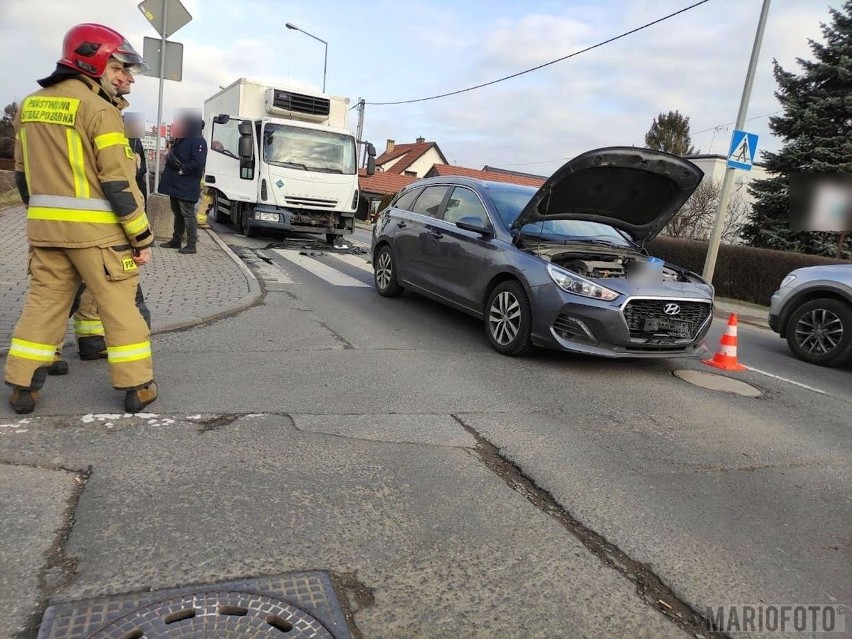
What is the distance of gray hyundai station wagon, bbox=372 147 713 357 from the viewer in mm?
5539

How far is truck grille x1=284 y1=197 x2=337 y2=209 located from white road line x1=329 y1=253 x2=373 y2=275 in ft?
3.95

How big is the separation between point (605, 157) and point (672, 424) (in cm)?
241

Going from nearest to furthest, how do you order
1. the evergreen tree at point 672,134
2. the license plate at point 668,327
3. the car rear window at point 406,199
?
1. the license plate at point 668,327
2. the car rear window at point 406,199
3. the evergreen tree at point 672,134

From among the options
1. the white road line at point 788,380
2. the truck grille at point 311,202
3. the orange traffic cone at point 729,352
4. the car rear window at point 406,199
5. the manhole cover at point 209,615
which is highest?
the car rear window at point 406,199

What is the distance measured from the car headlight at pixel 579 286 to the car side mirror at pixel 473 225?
1.12 m

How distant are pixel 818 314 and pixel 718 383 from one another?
2675 mm

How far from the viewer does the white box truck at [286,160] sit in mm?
13297

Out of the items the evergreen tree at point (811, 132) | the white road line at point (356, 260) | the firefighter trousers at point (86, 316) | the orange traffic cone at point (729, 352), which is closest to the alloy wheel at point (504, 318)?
the orange traffic cone at point (729, 352)

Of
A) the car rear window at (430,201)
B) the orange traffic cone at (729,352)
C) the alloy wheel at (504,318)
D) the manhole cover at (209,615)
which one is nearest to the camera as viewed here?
the manhole cover at (209,615)

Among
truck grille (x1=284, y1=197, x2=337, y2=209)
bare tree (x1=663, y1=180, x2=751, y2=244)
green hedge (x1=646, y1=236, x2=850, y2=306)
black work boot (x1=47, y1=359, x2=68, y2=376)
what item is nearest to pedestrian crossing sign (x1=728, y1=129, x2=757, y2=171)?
green hedge (x1=646, y1=236, x2=850, y2=306)

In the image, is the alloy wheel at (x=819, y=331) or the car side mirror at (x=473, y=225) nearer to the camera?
the car side mirror at (x=473, y=225)

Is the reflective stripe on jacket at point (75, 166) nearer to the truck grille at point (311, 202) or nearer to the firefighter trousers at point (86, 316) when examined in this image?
the firefighter trousers at point (86, 316)

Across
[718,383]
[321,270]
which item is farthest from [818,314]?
[321,270]

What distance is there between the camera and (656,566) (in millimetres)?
2748
